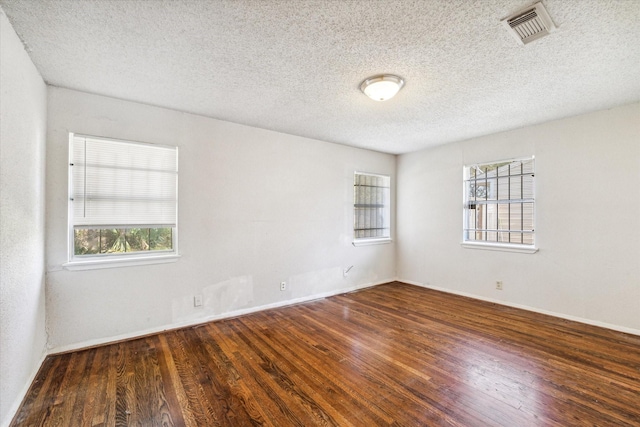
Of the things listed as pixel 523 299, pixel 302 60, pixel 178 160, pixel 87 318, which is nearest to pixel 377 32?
pixel 302 60

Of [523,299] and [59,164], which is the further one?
[523,299]

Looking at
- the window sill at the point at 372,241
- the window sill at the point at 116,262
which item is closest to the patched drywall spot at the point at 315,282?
the window sill at the point at 372,241

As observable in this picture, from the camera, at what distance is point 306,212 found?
4324mm

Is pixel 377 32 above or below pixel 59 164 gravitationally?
above

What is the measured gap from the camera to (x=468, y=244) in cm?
448

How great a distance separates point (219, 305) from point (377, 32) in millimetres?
3319

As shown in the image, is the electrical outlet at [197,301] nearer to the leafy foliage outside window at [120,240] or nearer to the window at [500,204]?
the leafy foliage outside window at [120,240]

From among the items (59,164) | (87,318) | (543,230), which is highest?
(59,164)

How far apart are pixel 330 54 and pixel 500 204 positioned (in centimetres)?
362

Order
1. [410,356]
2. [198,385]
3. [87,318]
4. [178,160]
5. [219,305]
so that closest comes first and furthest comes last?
[198,385] → [410,356] → [87,318] → [178,160] → [219,305]

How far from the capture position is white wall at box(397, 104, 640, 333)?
123 inches

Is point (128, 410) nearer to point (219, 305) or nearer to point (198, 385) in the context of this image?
point (198, 385)

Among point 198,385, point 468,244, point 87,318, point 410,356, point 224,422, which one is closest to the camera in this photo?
point 224,422

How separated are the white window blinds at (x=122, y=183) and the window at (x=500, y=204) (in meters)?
4.41
